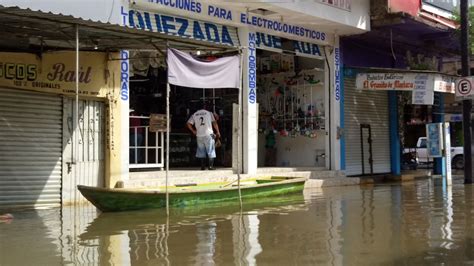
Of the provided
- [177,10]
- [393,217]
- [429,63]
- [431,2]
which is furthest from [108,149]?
[429,63]

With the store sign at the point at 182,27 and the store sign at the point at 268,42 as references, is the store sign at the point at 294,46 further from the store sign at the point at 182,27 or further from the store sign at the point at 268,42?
the store sign at the point at 182,27

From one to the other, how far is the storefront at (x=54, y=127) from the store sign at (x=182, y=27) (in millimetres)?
1051

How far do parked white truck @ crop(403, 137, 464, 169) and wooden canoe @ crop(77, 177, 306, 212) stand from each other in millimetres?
16383

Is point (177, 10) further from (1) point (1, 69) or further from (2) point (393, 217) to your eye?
(2) point (393, 217)

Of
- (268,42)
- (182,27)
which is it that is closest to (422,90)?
(268,42)

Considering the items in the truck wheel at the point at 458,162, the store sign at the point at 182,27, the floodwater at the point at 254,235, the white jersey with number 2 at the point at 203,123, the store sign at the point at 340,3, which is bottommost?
the floodwater at the point at 254,235

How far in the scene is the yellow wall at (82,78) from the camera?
1073 cm

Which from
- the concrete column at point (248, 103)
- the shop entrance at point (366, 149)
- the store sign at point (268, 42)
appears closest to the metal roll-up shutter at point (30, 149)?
the concrete column at point (248, 103)

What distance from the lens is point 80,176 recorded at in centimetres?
1170

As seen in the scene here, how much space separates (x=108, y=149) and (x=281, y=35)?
6511 millimetres

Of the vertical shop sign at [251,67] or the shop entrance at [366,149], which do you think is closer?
the vertical shop sign at [251,67]

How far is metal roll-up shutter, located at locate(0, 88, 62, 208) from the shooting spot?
1068 cm

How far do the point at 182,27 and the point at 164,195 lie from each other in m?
4.97

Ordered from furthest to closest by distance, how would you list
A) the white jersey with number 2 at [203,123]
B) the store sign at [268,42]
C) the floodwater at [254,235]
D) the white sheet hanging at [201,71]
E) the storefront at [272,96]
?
the store sign at [268,42] → the storefront at [272,96] → the white jersey with number 2 at [203,123] → the white sheet hanging at [201,71] → the floodwater at [254,235]
